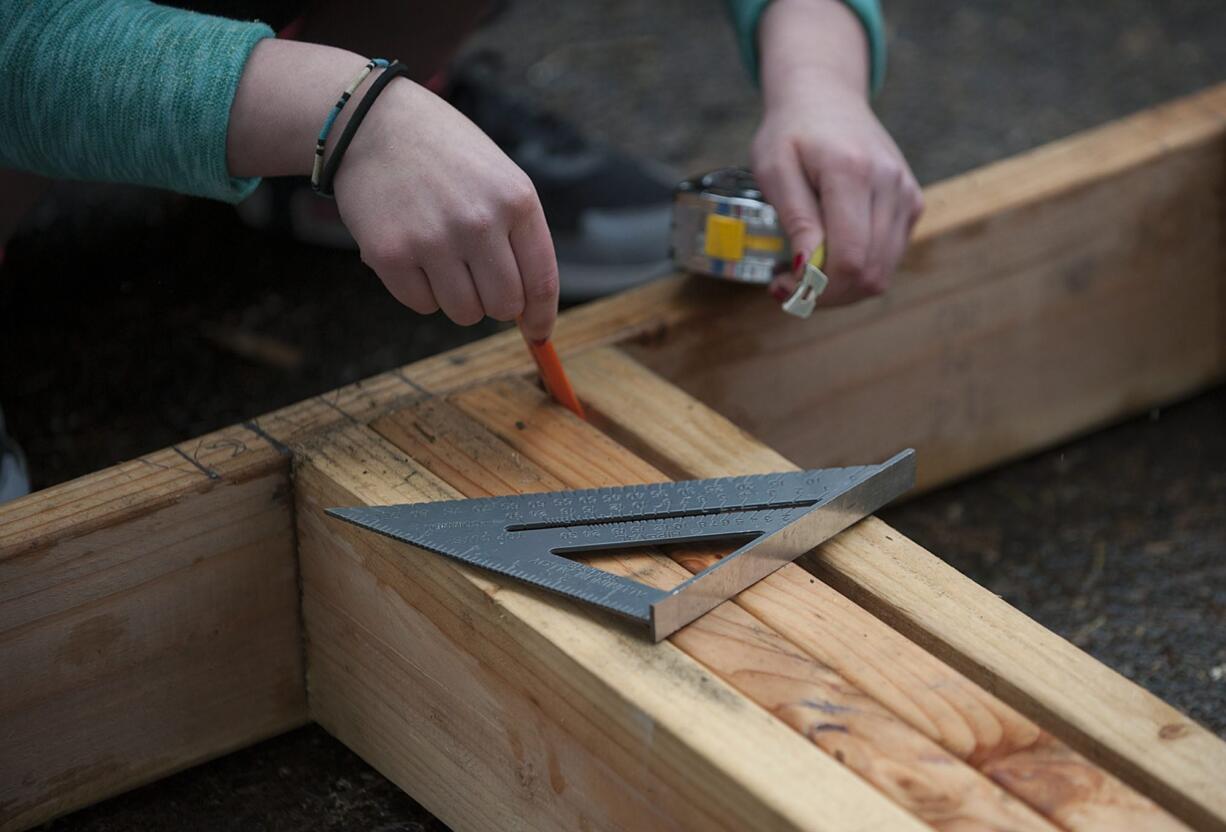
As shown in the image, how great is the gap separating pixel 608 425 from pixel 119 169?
469 millimetres

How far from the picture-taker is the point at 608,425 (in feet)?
4.21

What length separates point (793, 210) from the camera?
4.49 feet

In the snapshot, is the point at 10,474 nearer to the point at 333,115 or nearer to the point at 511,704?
the point at 333,115

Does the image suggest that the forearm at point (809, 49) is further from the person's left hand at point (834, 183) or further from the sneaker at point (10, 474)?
the sneaker at point (10, 474)

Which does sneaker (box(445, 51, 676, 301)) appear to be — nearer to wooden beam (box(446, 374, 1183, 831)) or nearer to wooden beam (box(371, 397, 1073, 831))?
wooden beam (box(371, 397, 1073, 831))

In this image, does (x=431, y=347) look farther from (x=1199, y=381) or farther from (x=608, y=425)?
(x=1199, y=381)

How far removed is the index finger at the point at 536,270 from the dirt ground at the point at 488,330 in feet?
1.45

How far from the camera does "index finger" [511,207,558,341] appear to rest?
1123 millimetres

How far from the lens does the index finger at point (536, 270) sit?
112cm

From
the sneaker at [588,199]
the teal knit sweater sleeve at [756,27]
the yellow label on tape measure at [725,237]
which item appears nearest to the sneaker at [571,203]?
the sneaker at [588,199]

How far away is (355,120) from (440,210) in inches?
4.0

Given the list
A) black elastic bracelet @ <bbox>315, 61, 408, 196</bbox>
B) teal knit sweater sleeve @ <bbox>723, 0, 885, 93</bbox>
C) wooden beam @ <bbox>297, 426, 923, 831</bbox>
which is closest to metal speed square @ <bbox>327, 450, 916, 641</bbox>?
wooden beam @ <bbox>297, 426, 923, 831</bbox>

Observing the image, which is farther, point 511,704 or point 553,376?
point 553,376

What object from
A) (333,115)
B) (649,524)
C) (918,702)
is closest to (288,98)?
(333,115)
